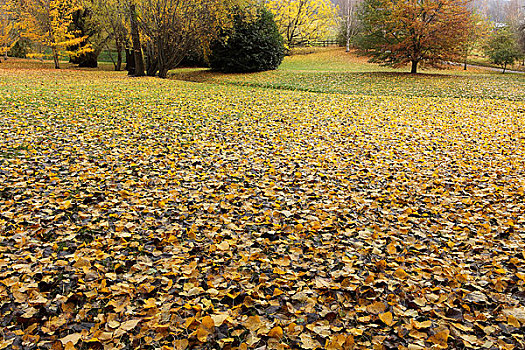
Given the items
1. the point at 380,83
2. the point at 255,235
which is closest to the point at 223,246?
the point at 255,235

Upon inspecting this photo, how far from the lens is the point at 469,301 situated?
9.64 feet

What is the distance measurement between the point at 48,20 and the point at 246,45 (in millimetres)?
10637

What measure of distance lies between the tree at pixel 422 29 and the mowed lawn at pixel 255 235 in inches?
519

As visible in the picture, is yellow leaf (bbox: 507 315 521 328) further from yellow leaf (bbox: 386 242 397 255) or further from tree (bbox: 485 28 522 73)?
tree (bbox: 485 28 522 73)

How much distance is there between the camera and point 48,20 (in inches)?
758

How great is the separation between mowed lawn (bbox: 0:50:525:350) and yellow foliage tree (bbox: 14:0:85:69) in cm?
1298

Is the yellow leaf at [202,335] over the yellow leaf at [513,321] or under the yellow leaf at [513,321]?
over

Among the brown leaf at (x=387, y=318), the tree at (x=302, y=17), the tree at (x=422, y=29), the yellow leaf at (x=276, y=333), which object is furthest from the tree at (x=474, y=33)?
the yellow leaf at (x=276, y=333)

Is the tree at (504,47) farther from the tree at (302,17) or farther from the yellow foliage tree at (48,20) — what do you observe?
the yellow foliage tree at (48,20)

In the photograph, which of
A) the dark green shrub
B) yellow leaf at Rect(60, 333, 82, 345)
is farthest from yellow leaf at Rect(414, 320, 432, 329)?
the dark green shrub

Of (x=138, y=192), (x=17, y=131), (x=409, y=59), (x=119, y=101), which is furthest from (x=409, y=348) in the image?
(x=409, y=59)

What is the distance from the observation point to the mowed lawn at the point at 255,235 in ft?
8.60

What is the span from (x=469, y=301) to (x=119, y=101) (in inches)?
409

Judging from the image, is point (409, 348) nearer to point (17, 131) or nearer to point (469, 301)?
point (469, 301)
